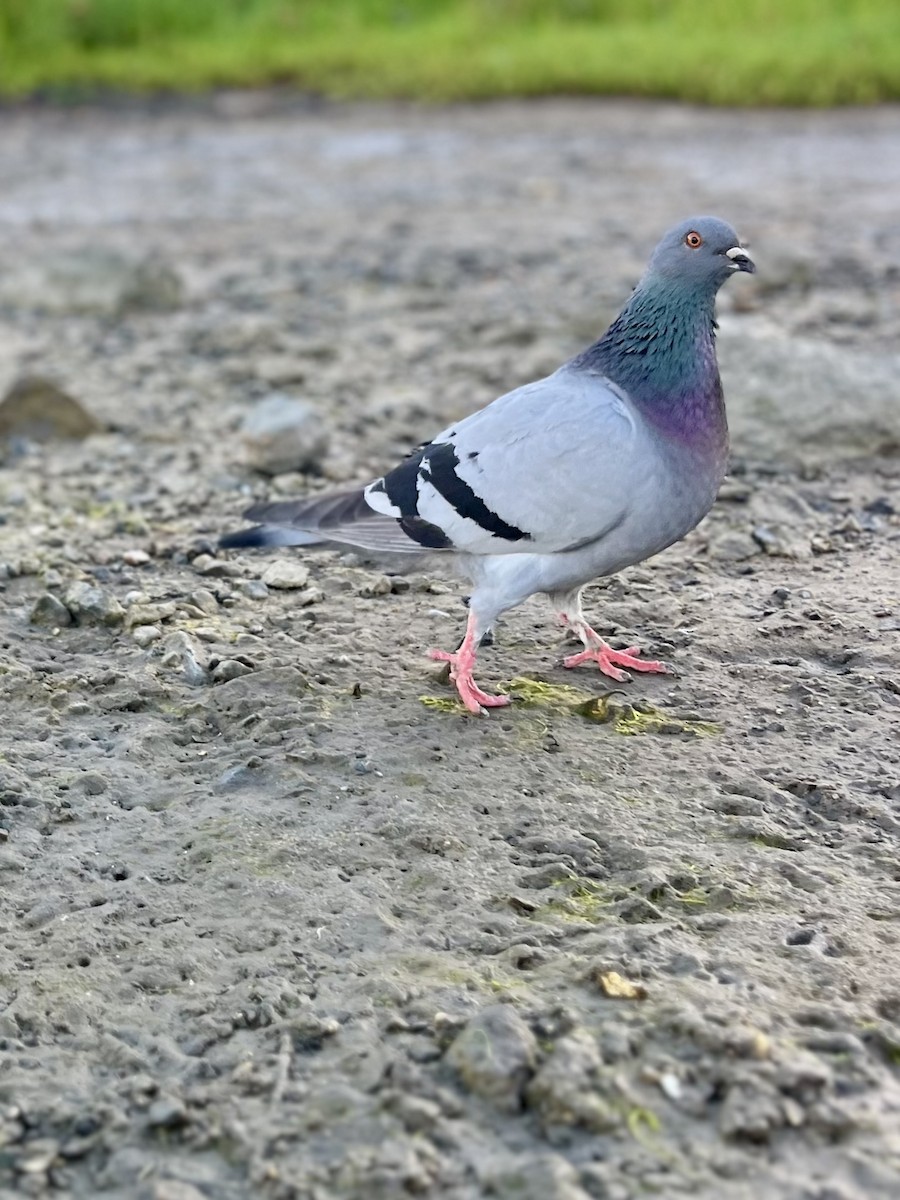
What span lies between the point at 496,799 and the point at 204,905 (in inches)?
26.5

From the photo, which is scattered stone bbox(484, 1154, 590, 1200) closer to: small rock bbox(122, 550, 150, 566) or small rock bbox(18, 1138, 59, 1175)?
small rock bbox(18, 1138, 59, 1175)

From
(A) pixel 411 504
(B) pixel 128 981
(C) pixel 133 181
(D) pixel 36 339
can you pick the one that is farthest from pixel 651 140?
(B) pixel 128 981

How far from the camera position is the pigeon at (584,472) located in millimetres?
3539

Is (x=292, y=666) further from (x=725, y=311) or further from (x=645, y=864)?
(x=725, y=311)

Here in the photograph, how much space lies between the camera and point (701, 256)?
3756 mm

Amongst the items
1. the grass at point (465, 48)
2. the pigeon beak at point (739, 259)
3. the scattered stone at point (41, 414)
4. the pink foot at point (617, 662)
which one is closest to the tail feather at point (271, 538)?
the pink foot at point (617, 662)

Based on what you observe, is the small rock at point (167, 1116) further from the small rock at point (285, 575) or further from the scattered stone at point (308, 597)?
the small rock at point (285, 575)

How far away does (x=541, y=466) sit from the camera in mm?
3578

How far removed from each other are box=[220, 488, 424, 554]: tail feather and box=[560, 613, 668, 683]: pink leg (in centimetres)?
46

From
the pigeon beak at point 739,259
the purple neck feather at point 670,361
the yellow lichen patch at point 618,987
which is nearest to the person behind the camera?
the yellow lichen patch at point 618,987

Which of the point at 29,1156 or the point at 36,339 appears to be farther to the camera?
the point at 36,339

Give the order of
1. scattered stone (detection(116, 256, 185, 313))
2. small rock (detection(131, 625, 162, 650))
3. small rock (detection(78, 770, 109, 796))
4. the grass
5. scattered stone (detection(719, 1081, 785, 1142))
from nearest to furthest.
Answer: scattered stone (detection(719, 1081, 785, 1142))
small rock (detection(78, 770, 109, 796))
small rock (detection(131, 625, 162, 650))
scattered stone (detection(116, 256, 185, 313))
the grass

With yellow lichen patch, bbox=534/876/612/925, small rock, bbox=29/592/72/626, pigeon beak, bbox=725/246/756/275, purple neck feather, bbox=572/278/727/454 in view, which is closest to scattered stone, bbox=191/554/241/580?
small rock, bbox=29/592/72/626

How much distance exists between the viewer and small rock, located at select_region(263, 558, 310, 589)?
443 centimetres
